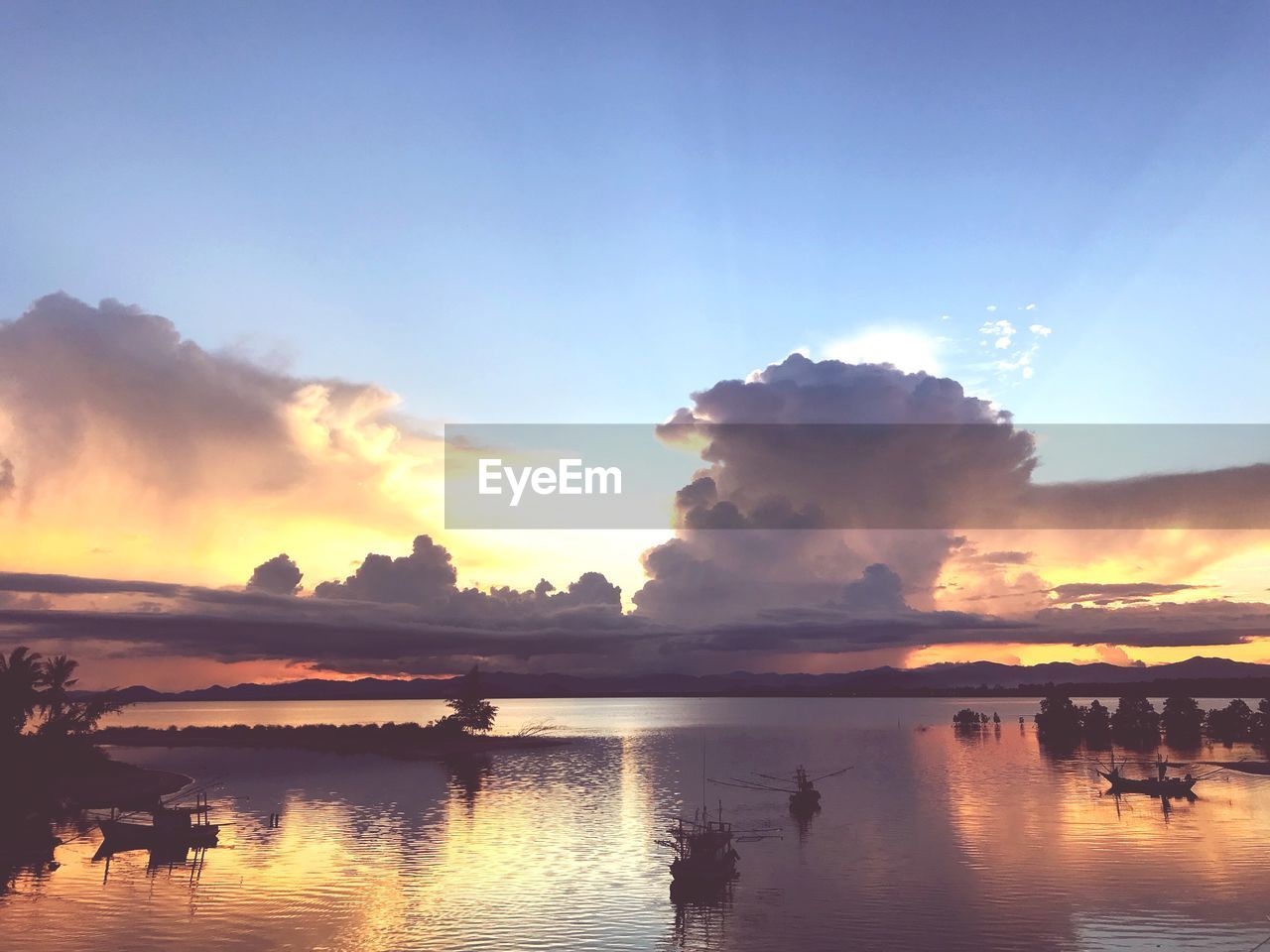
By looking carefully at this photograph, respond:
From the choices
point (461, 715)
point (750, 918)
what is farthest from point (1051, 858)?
point (461, 715)

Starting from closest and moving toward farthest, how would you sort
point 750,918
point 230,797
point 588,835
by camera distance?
point 750,918, point 588,835, point 230,797

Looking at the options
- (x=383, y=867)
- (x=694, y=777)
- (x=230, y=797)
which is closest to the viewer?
(x=383, y=867)

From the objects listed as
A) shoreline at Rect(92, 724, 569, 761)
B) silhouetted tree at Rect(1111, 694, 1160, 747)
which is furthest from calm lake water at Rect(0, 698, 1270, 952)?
silhouetted tree at Rect(1111, 694, 1160, 747)

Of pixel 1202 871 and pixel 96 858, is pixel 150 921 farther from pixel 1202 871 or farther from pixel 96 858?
pixel 1202 871

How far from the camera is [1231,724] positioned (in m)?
180

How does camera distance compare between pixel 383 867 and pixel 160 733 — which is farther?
pixel 160 733

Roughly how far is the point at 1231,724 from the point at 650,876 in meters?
166

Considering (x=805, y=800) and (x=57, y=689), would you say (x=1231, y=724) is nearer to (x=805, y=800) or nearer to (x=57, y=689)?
(x=805, y=800)

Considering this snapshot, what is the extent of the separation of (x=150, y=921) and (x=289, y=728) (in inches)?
5990

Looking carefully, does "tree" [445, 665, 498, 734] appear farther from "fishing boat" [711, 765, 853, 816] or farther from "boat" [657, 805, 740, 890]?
"boat" [657, 805, 740, 890]

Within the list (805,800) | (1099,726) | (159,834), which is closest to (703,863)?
(805,800)

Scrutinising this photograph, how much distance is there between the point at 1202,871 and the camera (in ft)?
207

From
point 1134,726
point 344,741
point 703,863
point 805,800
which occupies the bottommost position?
point 344,741

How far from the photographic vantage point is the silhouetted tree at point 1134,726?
182375mm
